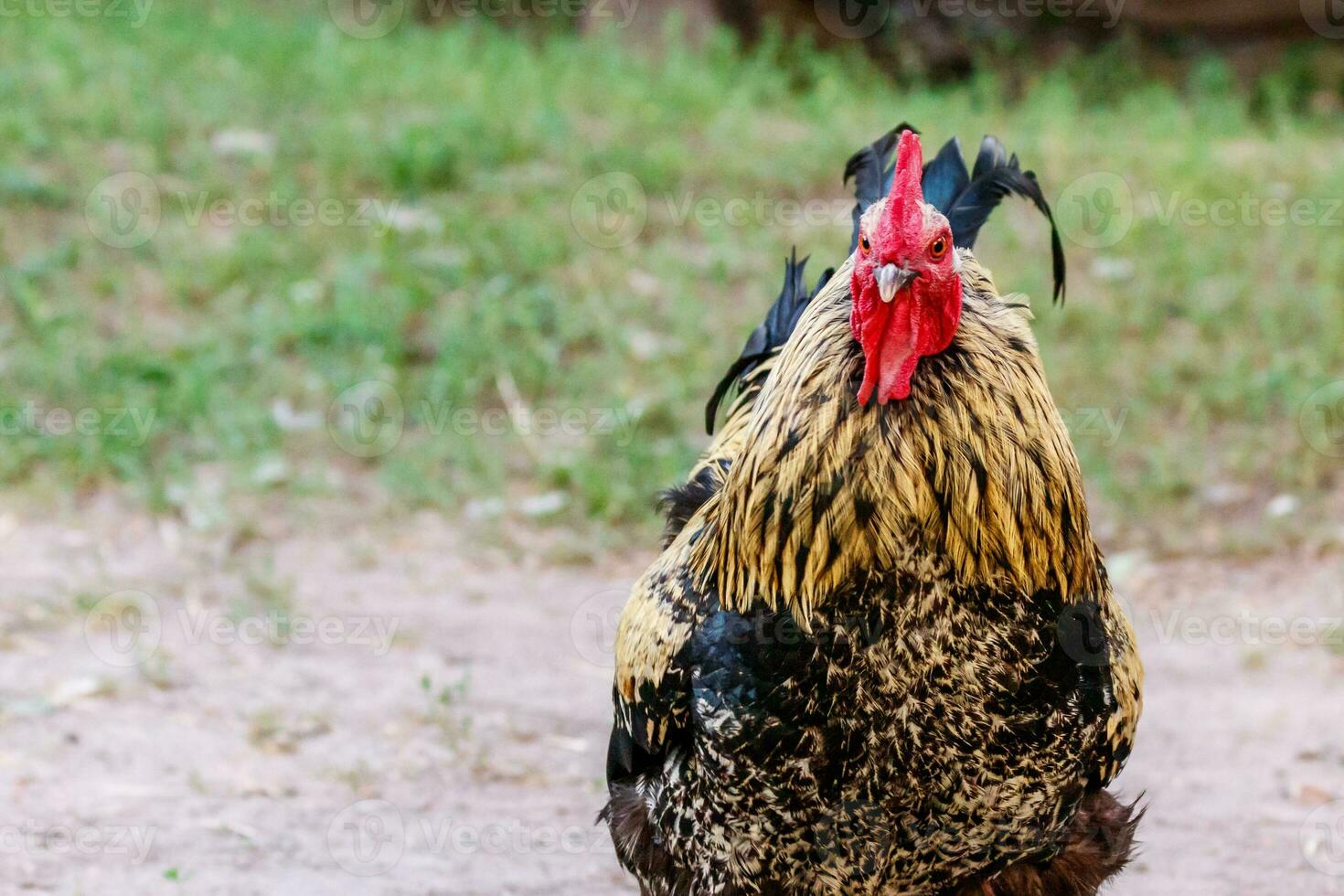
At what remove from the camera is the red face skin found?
2715mm

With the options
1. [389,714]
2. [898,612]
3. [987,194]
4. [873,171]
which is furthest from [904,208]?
[389,714]

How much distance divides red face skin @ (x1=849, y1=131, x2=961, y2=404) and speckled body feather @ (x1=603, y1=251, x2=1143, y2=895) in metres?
0.06

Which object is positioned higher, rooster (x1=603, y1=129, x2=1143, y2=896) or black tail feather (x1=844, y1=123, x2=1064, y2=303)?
black tail feather (x1=844, y1=123, x2=1064, y2=303)

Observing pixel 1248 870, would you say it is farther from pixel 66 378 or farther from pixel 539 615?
pixel 66 378

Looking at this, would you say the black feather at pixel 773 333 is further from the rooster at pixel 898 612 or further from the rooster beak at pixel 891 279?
the rooster beak at pixel 891 279

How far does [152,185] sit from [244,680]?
13.0 ft

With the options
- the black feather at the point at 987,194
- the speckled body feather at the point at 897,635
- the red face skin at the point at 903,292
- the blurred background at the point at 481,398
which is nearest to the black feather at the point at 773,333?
the black feather at the point at 987,194

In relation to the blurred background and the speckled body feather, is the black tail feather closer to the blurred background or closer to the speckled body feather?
the speckled body feather

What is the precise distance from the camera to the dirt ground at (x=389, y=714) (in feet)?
13.7

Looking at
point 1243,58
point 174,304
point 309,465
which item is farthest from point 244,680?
point 1243,58

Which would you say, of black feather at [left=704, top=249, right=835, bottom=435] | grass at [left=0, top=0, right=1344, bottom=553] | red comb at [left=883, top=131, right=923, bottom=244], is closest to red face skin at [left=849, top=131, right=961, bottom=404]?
red comb at [left=883, top=131, right=923, bottom=244]

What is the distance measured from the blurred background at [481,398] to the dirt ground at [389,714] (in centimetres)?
2

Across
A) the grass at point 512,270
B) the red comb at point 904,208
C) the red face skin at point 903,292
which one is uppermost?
the red comb at point 904,208

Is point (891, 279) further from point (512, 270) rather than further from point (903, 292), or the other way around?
point (512, 270)
